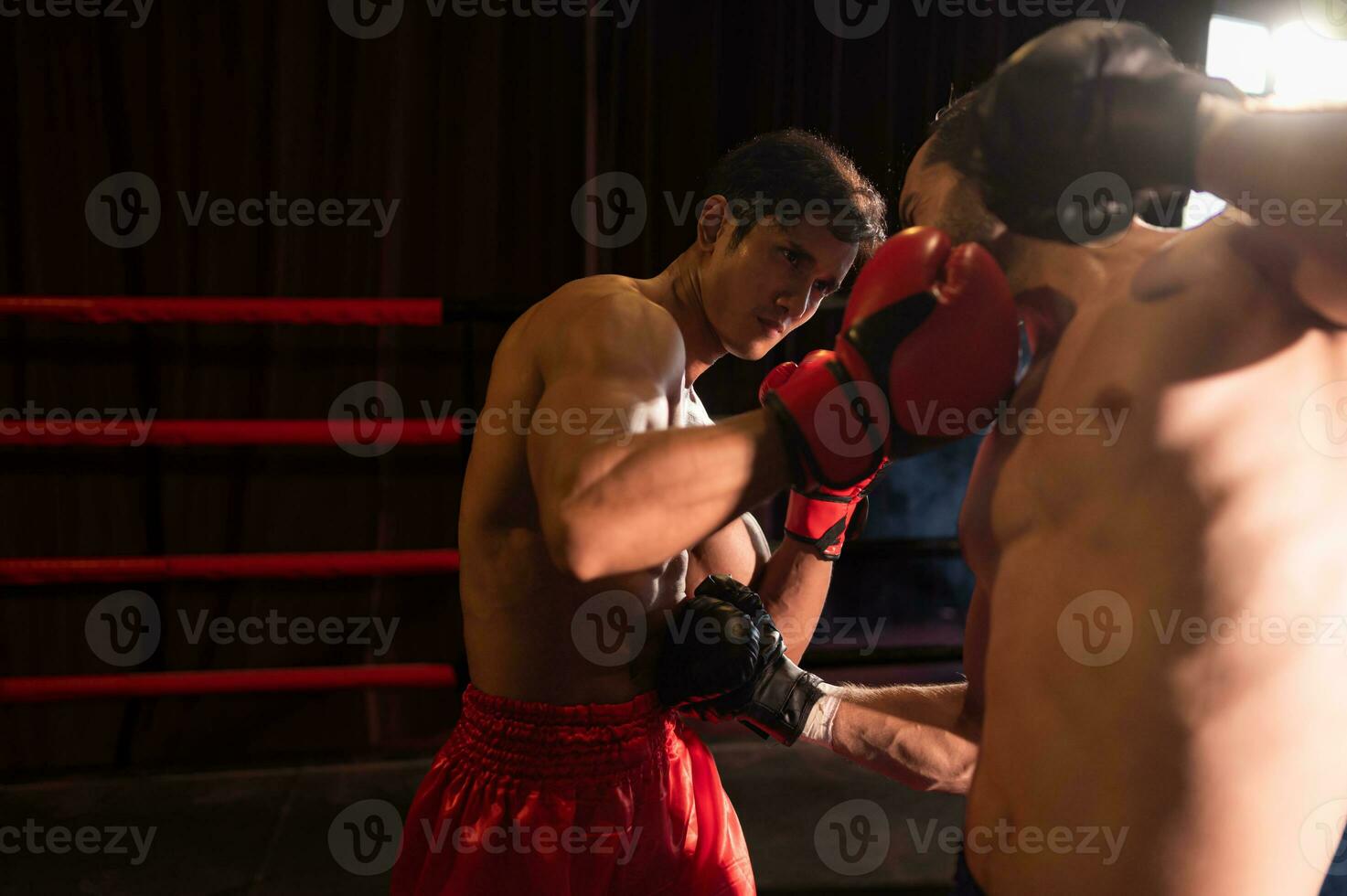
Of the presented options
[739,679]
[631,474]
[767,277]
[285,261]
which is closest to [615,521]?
[631,474]

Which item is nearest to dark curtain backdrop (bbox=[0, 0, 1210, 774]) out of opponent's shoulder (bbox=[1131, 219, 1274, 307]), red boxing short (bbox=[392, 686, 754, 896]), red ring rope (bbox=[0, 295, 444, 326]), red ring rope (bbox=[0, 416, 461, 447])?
red ring rope (bbox=[0, 295, 444, 326])

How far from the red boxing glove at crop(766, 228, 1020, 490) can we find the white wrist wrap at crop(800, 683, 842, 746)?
45 centimetres

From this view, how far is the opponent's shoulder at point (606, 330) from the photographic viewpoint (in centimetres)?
106

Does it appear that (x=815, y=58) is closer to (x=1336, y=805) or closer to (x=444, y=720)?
(x=444, y=720)

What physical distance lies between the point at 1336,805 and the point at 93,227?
2.84 m

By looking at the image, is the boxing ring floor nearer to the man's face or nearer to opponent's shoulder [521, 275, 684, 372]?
the man's face

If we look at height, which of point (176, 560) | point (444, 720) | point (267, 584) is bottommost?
point (444, 720)

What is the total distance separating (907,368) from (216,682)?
2067mm

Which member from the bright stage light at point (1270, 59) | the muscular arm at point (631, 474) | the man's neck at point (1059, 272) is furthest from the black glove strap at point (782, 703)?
the bright stage light at point (1270, 59)

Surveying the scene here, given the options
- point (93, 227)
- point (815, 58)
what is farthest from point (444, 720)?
point (815, 58)

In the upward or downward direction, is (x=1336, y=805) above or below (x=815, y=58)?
below

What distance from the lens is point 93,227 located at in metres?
2.52

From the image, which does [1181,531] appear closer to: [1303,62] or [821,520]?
[821,520]

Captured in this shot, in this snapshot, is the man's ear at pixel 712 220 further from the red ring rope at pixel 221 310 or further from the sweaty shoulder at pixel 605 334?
the red ring rope at pixel 221 310
